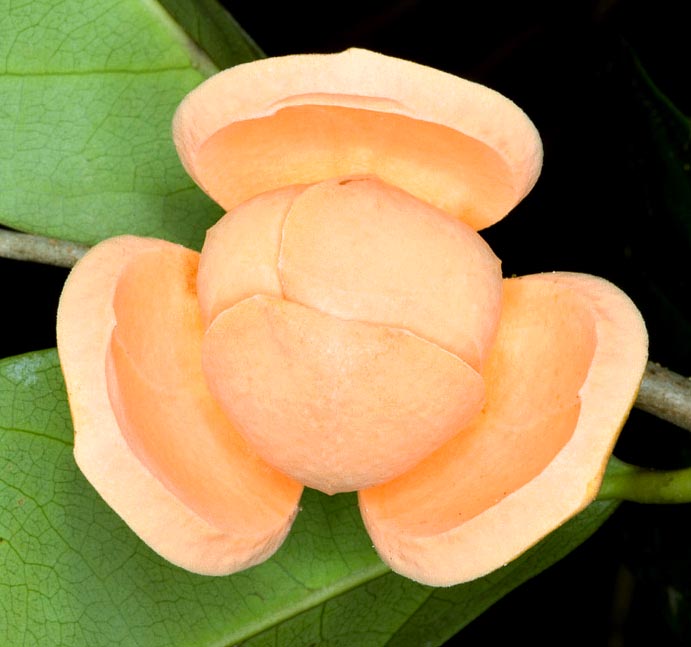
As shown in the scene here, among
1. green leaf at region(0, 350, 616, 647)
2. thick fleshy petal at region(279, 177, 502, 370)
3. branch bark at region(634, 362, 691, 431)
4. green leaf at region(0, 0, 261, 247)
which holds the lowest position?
green leaf at region(0, 350, 616, 647)

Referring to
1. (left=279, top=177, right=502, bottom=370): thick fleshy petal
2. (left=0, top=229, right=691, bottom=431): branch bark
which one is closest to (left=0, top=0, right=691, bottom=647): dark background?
(left=0, top=229, right=691, bottom=431): branch bark

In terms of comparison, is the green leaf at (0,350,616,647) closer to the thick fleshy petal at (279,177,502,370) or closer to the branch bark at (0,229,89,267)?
the branch bark at (0,229,89,267)

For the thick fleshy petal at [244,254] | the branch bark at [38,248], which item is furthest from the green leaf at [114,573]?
the thick fleshy petal at [244,254]

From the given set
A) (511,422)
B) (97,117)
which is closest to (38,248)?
(97,117)

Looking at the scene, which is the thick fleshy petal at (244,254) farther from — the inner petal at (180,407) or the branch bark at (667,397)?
the branch bark at (667,397)

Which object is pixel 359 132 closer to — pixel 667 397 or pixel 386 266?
pixel 386 266

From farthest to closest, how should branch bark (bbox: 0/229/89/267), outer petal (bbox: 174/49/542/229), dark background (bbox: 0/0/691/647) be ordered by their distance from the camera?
dark background (bbox: 0/0/691/647) → branch bark (bbox: 0/229/89/267) → outer petal (bbox: 174/49/542/229)
